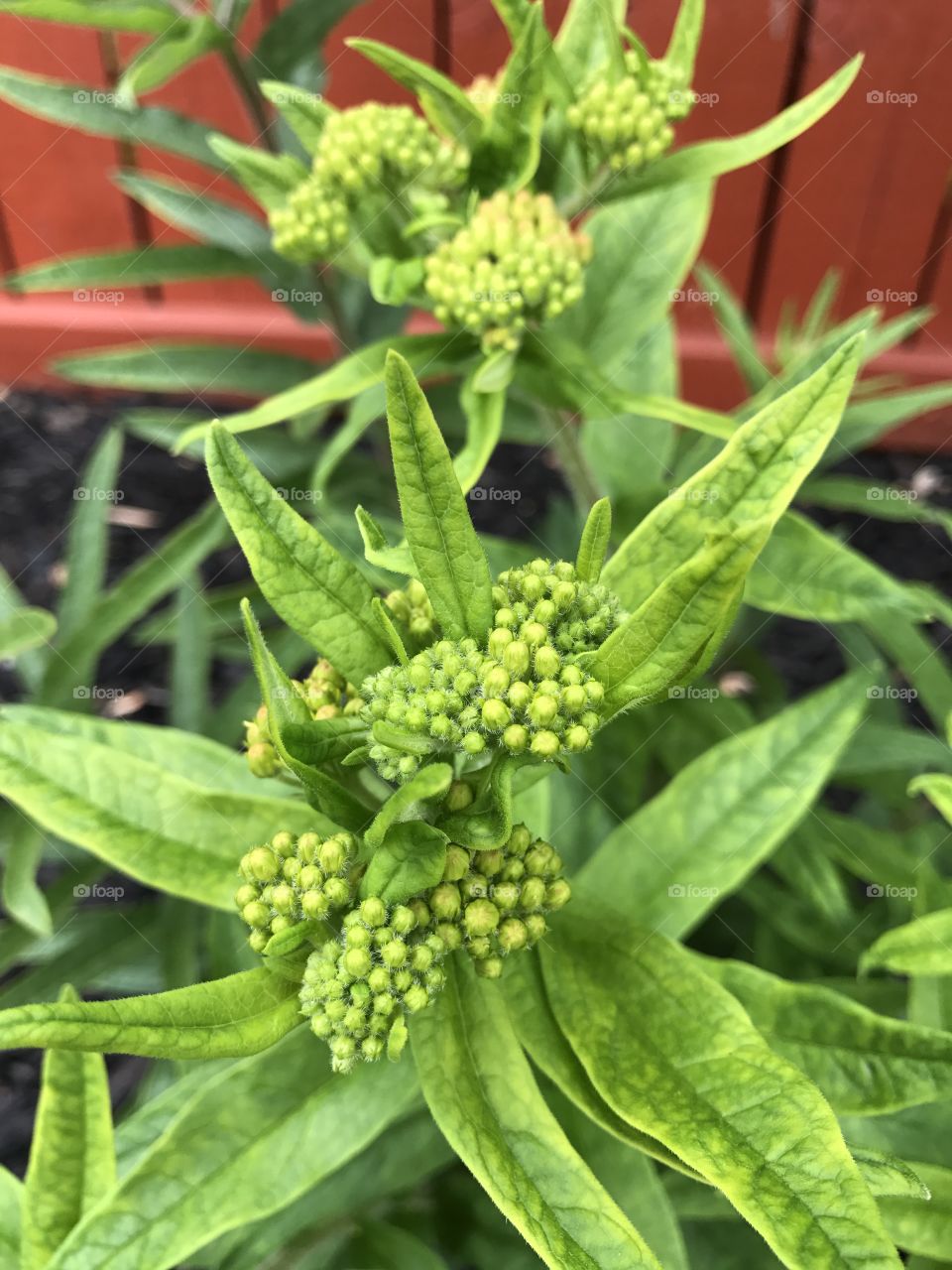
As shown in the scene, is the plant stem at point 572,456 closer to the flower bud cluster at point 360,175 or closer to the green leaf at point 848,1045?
the flower bud cluster at point 360,175

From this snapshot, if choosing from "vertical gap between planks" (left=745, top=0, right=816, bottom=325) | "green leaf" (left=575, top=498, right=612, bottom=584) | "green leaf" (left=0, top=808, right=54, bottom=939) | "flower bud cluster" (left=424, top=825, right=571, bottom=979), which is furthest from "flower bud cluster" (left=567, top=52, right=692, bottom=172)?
"vertical gap between planks" (left=745, top=0, right=816, bottom=325)

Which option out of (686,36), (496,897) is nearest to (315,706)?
(496,897)

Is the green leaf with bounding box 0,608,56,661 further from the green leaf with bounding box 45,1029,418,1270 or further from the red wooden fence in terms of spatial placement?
the red wooden fence

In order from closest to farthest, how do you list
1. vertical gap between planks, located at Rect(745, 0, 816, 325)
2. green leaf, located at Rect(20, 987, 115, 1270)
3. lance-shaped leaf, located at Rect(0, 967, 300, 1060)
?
lance-shaped leaf, located at Rect(0, 967, 300, 1060) → green leaf, located at Rect(20, 987, 115, 1270) → vertical gap between planks, located at Rect(745, 0, 816, 325)

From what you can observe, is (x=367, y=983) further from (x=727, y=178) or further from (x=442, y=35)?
(x=727, y=178)


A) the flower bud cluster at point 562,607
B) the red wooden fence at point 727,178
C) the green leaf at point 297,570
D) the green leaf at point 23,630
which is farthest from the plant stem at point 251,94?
the flower bud cluster at point 562,607

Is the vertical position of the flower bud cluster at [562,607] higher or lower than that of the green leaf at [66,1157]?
higher
